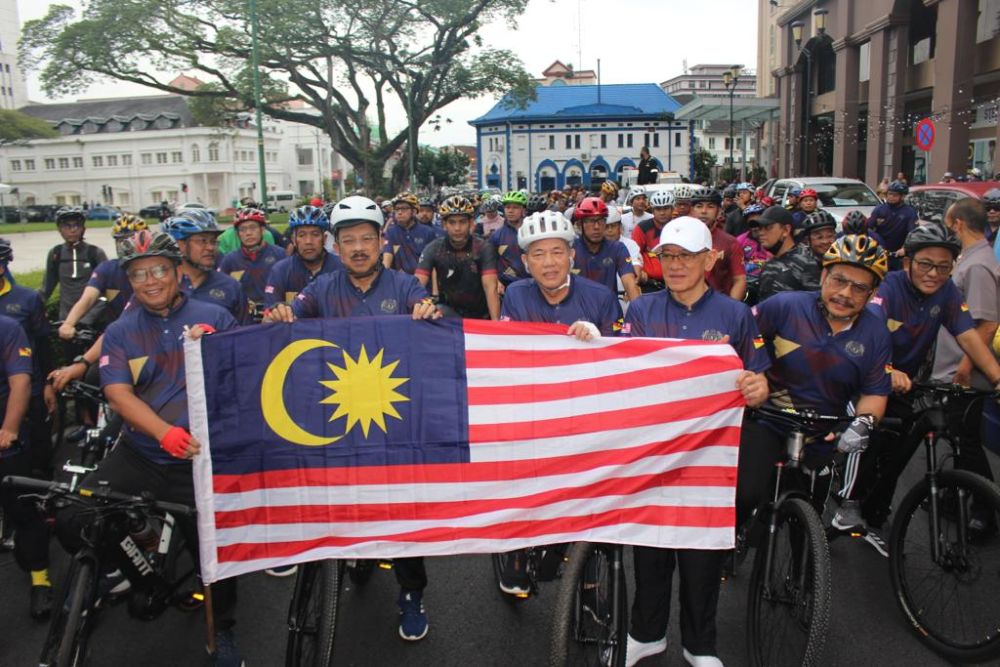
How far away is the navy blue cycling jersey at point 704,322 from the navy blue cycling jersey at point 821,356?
1.07 feet

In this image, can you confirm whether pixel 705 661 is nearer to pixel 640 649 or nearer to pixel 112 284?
pixel 640 649

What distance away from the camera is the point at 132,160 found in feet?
308

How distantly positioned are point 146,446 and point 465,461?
1.69m

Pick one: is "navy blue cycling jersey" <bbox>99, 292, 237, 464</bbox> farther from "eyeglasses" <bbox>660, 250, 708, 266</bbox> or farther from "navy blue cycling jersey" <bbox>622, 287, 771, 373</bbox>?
"eyeglasses" <bbox>660, 250, 708, 266</bbox>

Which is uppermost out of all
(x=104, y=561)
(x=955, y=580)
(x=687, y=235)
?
(x=687, y=235)

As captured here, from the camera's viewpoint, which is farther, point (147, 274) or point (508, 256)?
point (508, 256)

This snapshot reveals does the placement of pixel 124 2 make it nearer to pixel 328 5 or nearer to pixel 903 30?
pixel 328 5

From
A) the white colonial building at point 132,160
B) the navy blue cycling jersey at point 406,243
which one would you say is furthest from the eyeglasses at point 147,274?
the white colonial building at point 132,160

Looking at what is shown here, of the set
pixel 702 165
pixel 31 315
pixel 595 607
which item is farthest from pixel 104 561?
pixel 702 165

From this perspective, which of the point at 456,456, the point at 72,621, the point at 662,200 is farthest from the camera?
the point at 662,200

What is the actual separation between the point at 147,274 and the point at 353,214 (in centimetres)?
115

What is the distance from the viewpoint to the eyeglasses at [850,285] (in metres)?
4.08

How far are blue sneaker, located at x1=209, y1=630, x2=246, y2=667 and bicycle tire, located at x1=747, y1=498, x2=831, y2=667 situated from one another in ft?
8.40

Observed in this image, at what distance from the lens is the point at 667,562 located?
383cm
